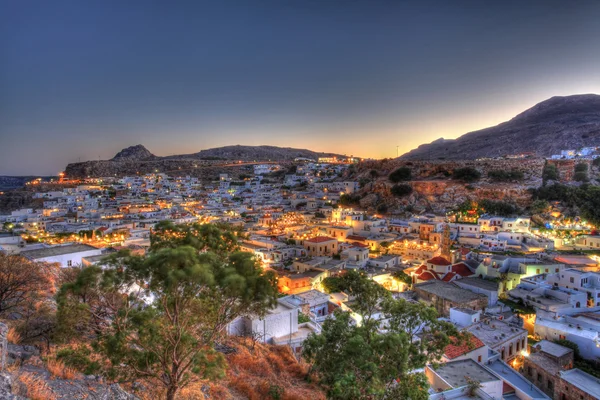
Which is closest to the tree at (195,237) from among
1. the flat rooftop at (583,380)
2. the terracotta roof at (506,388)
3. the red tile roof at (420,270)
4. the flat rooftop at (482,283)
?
the terracotta roof at (506,388)

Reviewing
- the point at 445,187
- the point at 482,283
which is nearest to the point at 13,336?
the point at 482,283

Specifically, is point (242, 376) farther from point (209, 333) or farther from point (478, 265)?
point (478, 265)

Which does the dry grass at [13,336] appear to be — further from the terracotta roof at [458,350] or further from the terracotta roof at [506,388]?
the terracotta roof at [506,388]

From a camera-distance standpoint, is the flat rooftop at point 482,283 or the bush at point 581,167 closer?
the flat rooftop at point 482,283

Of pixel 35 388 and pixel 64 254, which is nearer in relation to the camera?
pixel 35 388

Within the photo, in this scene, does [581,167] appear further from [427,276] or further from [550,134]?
[427,276]
